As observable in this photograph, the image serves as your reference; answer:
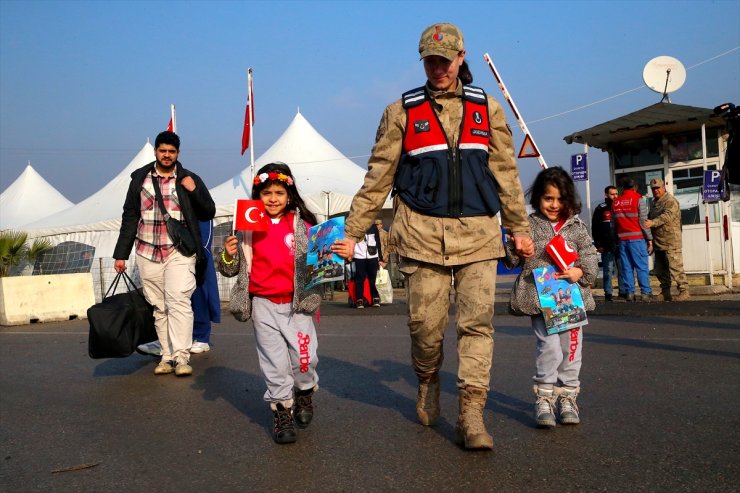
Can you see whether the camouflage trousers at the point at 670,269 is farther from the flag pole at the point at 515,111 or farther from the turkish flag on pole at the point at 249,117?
the turkish flag on pole at the point at 249,117

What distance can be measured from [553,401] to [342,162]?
1967 cm

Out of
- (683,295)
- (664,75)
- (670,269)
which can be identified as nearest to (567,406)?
(670,269)

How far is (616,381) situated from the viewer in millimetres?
5707

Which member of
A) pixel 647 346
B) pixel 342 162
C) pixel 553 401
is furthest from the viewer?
pixel 342 162

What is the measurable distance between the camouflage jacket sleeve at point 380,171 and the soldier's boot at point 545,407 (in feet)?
4.35

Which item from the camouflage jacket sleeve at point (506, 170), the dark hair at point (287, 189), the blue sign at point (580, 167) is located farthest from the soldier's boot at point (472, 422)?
the blue sign at point (580, 167)

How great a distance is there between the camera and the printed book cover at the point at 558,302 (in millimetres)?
4492

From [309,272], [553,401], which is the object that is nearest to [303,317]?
[309,272]

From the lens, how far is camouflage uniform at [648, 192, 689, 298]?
12594 mm

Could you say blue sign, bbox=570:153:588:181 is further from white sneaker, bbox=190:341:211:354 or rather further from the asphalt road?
white sneaker, bbox=190:341:211:354

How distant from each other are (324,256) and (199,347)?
441 cm

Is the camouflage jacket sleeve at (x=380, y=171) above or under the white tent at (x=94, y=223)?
under

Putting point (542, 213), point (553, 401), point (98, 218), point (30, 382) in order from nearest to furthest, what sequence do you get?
point (553, 401)
point (542, 213)
point (30, 382)
point (98, 218)

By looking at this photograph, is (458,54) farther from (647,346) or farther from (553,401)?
(647,346)
